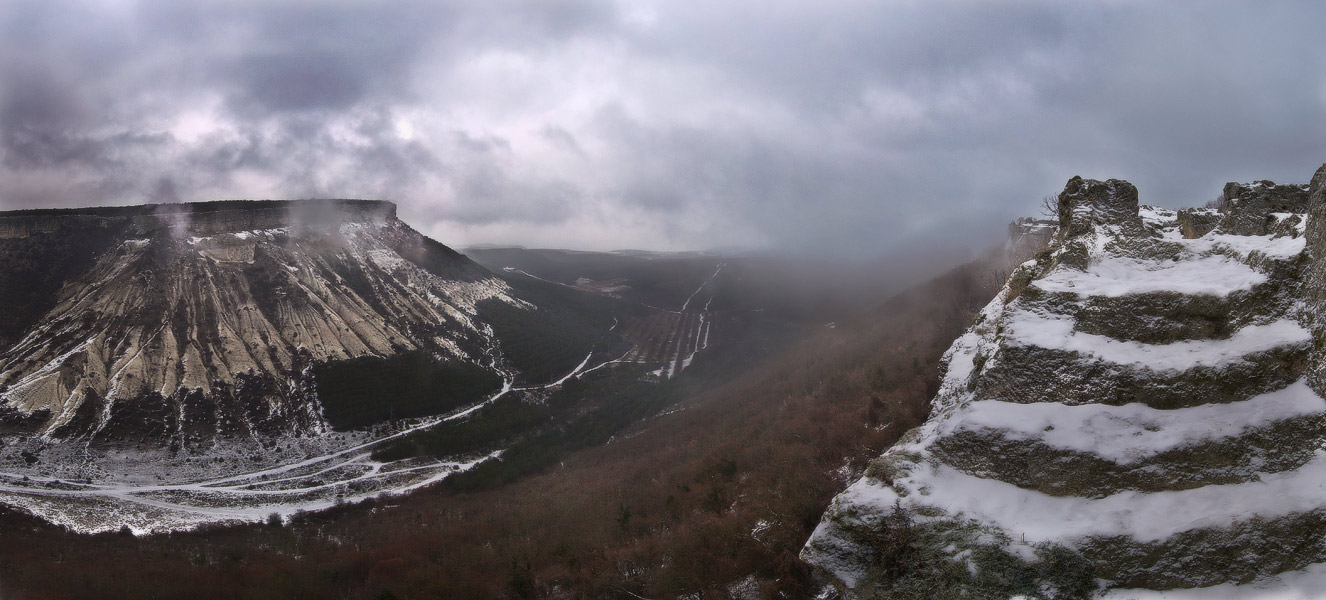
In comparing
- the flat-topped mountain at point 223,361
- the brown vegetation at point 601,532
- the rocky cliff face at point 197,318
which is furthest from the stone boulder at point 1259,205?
the rocky cliff face at point 197,318

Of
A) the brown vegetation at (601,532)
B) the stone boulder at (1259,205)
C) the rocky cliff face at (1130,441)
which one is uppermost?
the stone boulder at (1259,205)

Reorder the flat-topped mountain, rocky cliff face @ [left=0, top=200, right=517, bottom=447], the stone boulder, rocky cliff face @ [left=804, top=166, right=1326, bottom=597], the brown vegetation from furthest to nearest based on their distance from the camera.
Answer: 1. rocky cliff face @ [left=0, top=200, right=517, bottom=447]
2. the flat-topped mountain
3. the brown vegetation
4. the stone boulder
5. rocky cliff face @ [left=804, top=166, right=1326, bottom=597]

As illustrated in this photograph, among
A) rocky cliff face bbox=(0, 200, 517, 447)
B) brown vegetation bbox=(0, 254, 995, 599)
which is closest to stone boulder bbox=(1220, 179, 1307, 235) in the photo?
brown vegetation bbox=(0, 254, 995, 599)

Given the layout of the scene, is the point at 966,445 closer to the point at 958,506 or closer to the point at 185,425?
the point at 958,506

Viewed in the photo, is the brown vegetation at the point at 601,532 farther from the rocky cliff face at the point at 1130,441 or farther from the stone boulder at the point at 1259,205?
the stone boulder at the point at 1259,205

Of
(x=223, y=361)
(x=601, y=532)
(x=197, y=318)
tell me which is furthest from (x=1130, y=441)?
(x=197, y=318)

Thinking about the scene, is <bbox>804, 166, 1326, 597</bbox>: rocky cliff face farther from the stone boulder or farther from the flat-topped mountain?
the flat-topped mountain

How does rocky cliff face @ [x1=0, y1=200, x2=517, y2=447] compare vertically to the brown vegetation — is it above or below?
above
